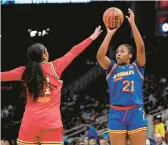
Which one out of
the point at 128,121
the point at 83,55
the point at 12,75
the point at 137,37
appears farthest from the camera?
the point at 83,55

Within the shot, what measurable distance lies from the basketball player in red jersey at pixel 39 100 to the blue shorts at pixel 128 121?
93cm

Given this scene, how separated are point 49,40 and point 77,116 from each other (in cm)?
804

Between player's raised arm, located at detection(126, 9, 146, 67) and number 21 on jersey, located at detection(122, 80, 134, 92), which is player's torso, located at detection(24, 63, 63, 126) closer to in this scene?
number 21 on jersey, located at detection(122, 80, 134, 92)

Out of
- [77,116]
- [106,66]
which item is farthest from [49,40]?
[106,66]

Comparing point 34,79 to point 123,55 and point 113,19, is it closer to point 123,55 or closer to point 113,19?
point 123,55

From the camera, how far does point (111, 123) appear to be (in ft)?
21.1

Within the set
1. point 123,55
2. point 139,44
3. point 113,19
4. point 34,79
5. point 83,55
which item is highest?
point 83,55

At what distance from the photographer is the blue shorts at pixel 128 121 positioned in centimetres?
634

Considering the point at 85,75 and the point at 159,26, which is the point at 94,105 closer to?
the point at 85,75

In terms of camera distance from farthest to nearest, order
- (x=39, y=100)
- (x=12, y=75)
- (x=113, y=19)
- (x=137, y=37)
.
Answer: (x=113, y=19) < (x=137, y=37) < (x=39, y=100) < (x=12, y=75)

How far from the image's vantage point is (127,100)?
639 cm

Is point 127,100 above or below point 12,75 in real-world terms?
below

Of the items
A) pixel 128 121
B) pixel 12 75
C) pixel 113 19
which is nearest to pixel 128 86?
pixel 128 121

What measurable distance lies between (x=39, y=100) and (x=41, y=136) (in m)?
0.42
